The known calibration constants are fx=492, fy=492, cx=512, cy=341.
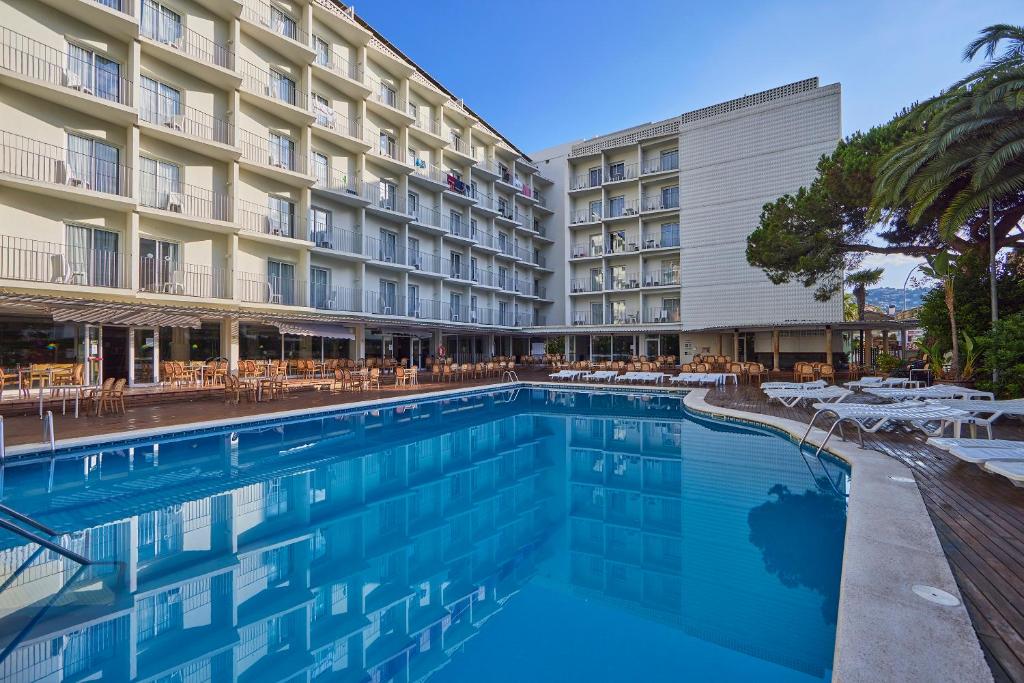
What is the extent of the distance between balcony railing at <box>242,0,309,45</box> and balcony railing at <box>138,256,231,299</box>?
28.3 ft

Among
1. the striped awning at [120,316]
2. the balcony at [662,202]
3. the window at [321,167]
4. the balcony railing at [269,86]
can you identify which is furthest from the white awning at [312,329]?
the balcony at [662,202]

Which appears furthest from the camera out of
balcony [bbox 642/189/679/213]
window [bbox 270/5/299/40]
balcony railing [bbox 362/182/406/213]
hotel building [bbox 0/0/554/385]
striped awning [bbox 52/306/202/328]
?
balcony [bbox 642/189/679/213]

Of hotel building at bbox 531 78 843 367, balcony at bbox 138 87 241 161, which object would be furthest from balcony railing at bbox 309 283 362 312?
hotel building at bbox 531 78 843 367

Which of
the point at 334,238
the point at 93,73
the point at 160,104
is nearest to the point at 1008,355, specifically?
the point at 334,238

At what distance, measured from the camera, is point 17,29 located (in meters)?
12.2

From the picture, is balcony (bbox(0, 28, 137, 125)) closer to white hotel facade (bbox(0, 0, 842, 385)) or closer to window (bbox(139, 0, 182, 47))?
white hotel facade (bbox(0, 0, 842, 385))

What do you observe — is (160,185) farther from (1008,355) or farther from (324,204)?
(1008,355)

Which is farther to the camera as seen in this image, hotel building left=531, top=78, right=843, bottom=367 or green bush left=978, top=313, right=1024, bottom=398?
hotel building left=531, top=78, right=843, bottom=367

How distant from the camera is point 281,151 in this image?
59.8 feet

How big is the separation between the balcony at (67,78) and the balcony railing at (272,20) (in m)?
5.03

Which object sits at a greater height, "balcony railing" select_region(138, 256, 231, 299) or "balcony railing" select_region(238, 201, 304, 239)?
"balcony railing" select_region(238, 201, 304, 239)

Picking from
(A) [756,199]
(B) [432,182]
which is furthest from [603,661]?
(A) [756,199]

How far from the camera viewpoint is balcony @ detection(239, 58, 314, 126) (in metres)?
16.8

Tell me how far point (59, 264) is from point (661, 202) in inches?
1062
